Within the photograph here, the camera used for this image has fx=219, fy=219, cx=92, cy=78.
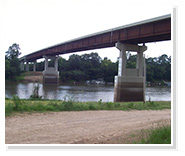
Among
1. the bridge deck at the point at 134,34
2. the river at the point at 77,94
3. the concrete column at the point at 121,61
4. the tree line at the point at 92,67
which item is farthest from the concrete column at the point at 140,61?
the tree line at the point at 92,67

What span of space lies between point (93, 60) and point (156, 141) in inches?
2968

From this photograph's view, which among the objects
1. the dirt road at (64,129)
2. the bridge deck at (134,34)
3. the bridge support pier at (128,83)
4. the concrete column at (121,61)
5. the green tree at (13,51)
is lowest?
the dirt road at (64,129)

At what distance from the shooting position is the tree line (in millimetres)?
64375

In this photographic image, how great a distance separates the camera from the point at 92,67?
255 feet

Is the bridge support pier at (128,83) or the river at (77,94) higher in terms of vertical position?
the bridge support pier at (128,83)

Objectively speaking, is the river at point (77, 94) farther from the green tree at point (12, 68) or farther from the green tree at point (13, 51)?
the green tree at point (13, 51)

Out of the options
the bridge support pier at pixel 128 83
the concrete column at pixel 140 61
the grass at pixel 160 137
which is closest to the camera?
the grass at pixel 160 137

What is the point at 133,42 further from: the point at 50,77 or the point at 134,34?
the point at 50,77

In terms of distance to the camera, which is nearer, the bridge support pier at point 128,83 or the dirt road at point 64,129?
the dirt road at point 64,129

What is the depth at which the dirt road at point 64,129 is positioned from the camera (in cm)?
646

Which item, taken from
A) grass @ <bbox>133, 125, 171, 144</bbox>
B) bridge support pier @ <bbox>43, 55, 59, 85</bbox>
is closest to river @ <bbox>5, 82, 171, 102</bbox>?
grass @ <bbox>133, 125, 171, 144</bbox>

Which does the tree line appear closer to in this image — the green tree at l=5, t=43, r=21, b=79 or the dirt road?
the green tree at l=5, t=43, r=21, b=79

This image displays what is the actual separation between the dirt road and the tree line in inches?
2073

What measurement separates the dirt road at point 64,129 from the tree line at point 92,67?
52649 millimetres
